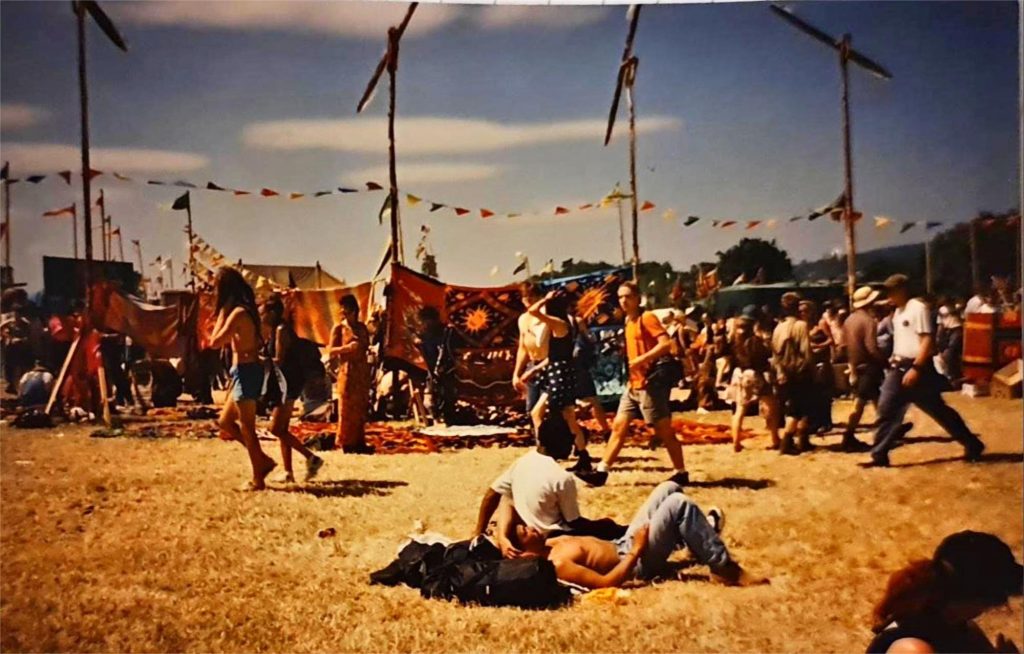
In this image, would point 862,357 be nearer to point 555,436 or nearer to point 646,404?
point 646,404

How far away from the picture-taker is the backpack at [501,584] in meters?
3.58

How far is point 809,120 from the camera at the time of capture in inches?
153

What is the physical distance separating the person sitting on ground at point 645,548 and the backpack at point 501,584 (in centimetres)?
8

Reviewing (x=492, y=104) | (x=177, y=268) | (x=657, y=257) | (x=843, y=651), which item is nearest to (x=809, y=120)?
(x=657, y=257)

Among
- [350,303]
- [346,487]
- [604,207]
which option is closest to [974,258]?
[604,207]

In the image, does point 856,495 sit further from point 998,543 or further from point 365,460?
point 365,460

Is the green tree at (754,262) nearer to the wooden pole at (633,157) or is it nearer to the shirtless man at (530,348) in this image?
the wooden pole at (633,157)

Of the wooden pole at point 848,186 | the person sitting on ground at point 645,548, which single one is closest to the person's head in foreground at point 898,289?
the wooden pole at point 848,186

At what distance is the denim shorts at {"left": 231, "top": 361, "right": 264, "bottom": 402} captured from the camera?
3.81 m

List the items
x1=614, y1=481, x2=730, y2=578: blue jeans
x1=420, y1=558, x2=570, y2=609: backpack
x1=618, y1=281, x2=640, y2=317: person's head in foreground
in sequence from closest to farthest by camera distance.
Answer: x1=420, y1=558, x2=570, y2=609: backpack < x1=614, y1=481, x2=730, y2=578: blue jeans < x1=618, y1=281, x2=640, y2=317: person's head in foreground

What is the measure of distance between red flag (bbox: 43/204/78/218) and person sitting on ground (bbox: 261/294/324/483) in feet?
2.61

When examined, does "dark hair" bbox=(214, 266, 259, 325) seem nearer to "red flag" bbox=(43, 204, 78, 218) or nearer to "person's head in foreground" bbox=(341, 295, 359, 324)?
"person's head in foreground" bbox=(341, 295, 359, 324)

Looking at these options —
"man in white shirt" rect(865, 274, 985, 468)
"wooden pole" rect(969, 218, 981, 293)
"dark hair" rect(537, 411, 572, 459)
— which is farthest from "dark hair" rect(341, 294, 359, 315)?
"wooden pole" rect(969, 218, 981, 293)

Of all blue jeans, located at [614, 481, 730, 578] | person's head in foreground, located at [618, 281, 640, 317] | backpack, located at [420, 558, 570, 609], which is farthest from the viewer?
person's head in foreground, located at [618, 281, 640, 317]
